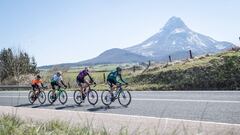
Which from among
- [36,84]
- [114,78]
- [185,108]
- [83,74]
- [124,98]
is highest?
[83,74]

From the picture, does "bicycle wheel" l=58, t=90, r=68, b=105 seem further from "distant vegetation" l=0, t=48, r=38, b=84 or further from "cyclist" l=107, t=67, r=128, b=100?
"distant vegetation" l=0, t=48, r=38, b=84

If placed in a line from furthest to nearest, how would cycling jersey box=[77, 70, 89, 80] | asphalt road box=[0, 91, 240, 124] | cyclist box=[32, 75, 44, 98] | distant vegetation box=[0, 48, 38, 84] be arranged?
1. distant vegetation box=[0, 48, 38, 84]
2. cyclist box=[32, 75, 44, 98]
3. cycling jersey box=[77, 70, 89, 80]
4. asphalt road box=[0, 91, 240, 124]

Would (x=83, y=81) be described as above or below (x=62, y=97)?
above

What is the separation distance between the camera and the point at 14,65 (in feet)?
207

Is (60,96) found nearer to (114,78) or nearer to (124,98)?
(114,78)

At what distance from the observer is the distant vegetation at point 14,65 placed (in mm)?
62859

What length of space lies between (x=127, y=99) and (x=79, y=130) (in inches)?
506

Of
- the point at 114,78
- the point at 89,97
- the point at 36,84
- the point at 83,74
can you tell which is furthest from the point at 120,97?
the point at 36,84

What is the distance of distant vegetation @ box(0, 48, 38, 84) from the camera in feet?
206

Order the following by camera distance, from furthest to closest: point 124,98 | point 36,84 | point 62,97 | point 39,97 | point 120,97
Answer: point 36,84
point 39,97
point 62,97
point 120,97
point 124,98

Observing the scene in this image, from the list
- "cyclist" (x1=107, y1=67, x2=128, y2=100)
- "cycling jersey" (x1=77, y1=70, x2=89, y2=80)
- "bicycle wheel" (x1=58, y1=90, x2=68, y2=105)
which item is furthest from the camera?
"bicycle wheel" (x1=58, y1=90, x2=68, y2=105)

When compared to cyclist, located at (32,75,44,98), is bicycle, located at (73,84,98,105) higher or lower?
lower

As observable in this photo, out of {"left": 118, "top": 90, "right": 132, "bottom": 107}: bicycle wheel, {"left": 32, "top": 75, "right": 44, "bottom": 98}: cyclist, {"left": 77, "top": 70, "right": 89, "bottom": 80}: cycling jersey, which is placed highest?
{"left": 77, "top": 70, "right": 89, "bottom": 80}: cycling jersey

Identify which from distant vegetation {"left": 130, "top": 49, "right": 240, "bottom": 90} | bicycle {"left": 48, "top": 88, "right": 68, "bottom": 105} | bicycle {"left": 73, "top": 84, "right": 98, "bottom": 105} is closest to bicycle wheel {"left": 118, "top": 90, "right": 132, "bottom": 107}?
bicycle {"left": 73, "top": 84, "right": 98, "bottom": 105}
